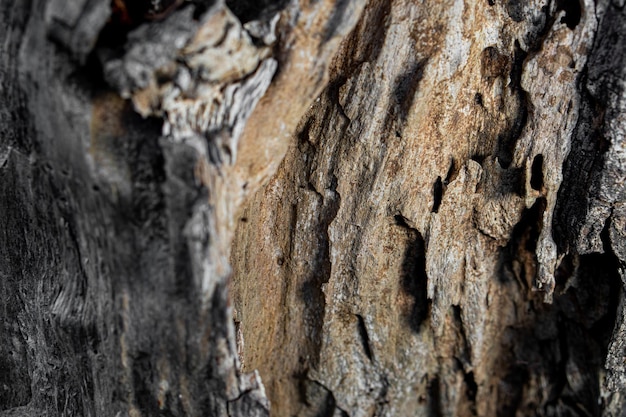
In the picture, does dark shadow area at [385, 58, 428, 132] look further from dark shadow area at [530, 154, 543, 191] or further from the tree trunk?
dark shadow area at [530, 154, 543, 191]

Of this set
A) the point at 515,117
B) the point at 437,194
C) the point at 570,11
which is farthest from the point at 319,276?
the point at 570,11

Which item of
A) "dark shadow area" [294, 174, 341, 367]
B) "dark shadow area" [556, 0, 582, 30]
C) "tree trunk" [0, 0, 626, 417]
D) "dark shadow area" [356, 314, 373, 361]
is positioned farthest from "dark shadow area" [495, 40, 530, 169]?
"dark shadow area" [356, 314, 373, 361]

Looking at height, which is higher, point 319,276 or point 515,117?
point 515,117

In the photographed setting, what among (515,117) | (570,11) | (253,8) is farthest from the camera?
(515,117)

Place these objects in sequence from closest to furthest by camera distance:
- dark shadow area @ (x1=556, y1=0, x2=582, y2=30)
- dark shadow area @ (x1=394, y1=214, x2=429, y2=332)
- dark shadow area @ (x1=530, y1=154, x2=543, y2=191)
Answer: dark shadow area @ (x1=556, y1=0, x2=582, y2=30), dark shadow area @ (x1=530, y1=154, x2=543, y2=191), dark shadow area @ (x1=394, y1=214, x2=429, y2=332)

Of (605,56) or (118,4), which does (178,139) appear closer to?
(118,4)

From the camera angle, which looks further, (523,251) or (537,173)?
(523,251)

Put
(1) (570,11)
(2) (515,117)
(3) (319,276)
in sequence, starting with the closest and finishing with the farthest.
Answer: (1) (570,11), (2) (515,117), (3) (319,276)

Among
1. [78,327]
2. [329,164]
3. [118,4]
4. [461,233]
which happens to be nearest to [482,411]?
[461,233]

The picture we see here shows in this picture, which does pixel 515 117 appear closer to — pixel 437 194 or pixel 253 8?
pixel 437 194
